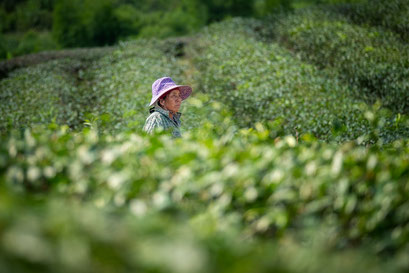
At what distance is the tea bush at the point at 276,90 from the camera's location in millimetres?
6688

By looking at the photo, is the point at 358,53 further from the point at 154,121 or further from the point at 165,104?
the point at 154,121

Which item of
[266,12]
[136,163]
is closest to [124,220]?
[136,163]

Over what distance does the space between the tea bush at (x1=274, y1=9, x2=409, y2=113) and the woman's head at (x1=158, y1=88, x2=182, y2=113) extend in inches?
209

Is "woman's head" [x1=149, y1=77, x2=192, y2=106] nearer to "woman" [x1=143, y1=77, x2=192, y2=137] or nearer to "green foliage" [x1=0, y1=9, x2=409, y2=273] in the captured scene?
"woman" [x1=143, y1=77, x2=192, y2=137]

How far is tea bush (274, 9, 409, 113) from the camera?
27.1ft

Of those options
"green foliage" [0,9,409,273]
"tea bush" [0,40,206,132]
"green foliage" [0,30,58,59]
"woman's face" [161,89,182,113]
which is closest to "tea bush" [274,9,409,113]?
"tea bush" [0,40,206,132]

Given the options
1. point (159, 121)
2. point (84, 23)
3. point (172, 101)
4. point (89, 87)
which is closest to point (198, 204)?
point (159, 121)

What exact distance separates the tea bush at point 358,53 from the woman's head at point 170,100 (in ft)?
17.4

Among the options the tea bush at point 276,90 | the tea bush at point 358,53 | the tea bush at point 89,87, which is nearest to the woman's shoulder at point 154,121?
the tea bush at point 276,90

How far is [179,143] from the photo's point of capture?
7.80 ft

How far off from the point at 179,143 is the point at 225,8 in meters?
14.2

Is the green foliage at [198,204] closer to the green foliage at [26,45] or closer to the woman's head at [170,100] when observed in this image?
the woman's head at [170,100]

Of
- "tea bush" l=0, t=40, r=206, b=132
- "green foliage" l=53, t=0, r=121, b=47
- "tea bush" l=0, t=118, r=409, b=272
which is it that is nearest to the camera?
"tea bush" l=0, t=118, r=409, b=272

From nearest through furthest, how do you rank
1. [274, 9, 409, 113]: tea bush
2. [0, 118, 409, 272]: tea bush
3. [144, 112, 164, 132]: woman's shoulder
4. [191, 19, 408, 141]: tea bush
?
[0, 118, 409, 272]: tea bush
[144, 112, 164, 132]: woman's shoulder
[191, 19, 408, 141]: tea bush
[274, 9, 409, 113]: tea bush
